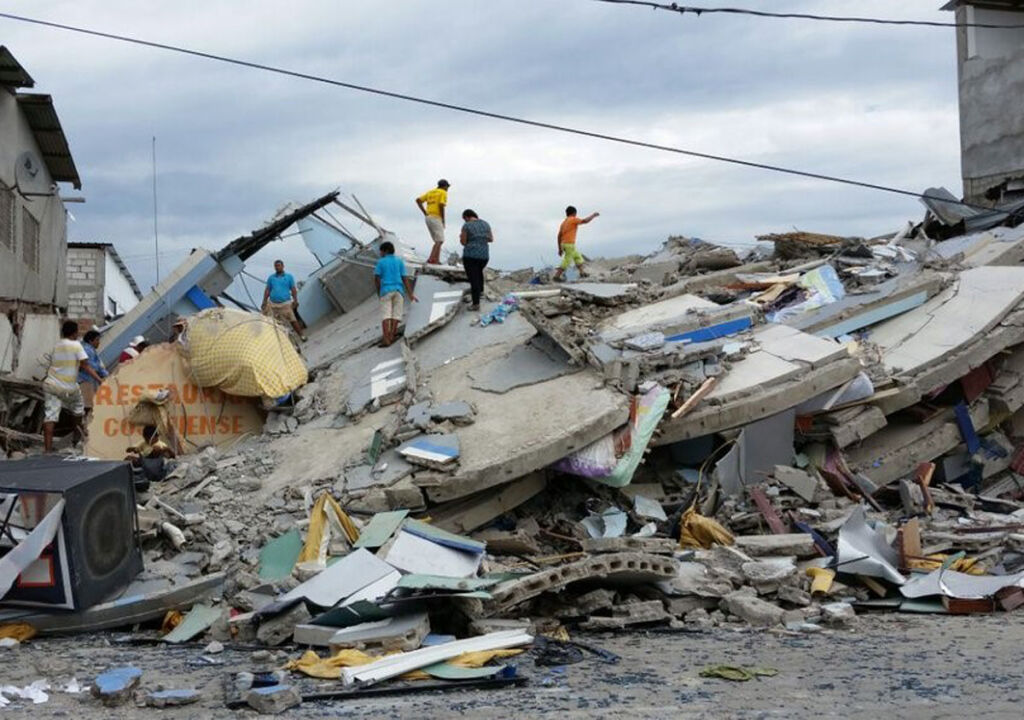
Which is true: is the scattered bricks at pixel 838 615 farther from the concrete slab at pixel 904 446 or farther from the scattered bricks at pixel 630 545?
the concrete slab at pixel 904 446

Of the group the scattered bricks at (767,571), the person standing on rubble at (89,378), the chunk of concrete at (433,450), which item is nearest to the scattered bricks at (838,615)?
the scattered bricks at (767,571)

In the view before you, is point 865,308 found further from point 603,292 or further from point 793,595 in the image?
point 793,595

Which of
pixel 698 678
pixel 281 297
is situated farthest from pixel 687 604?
pixel 281 297

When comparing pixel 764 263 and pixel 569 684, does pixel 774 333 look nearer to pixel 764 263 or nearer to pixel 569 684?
pixel 764 263

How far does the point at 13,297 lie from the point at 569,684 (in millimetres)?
14323

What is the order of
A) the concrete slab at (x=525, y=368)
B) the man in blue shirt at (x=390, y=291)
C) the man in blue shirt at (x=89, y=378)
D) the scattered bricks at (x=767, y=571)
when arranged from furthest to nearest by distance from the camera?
the man in blue shirt at (x=390, y=291), the man in blue shirt at (x=89, y=378), the concrete slab at (x=525, y=368), the scattered bricks at (x=767, y=571)

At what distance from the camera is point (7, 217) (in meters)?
17.6

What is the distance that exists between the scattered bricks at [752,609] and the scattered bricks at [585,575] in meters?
0.41

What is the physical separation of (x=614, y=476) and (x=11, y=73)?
12181 millimetres

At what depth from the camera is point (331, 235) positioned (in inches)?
658

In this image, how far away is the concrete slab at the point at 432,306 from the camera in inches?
493

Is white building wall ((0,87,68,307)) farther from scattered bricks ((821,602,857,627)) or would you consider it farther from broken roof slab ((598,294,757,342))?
scattered bricks ((821,602,857,627))

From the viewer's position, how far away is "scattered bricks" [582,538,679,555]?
8.33 metres

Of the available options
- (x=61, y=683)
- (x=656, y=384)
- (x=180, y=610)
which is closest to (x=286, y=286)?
(x=656, y=384)
